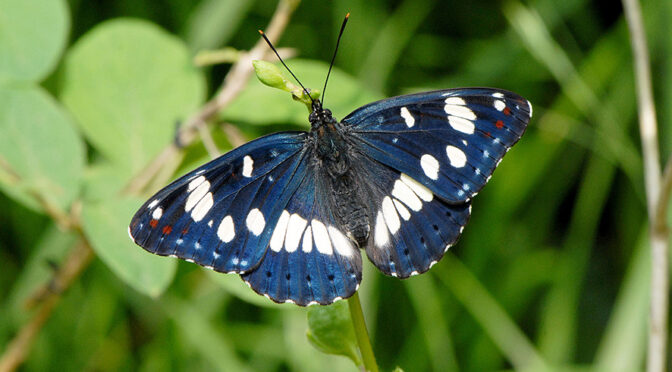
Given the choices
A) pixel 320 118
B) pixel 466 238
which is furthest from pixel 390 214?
pixel 466 238

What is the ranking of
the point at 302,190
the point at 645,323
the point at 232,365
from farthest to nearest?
the point at 232,365, the point at 645,323, the point at 302,190

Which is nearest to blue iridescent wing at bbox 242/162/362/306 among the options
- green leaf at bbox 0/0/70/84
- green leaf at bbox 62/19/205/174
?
green leaf at bbox 62/19/205/174

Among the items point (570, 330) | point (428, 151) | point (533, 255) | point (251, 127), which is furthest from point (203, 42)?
point (570, 330)

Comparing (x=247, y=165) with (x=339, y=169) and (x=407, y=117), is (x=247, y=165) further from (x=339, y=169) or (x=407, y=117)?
(x=407, y=117)

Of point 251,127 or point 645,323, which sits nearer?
point 645,323

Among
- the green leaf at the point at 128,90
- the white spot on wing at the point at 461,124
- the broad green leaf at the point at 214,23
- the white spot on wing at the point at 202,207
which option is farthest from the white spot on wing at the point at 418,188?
the broad green leaf at the point at 214,23

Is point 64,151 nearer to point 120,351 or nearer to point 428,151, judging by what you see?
point 428,151
